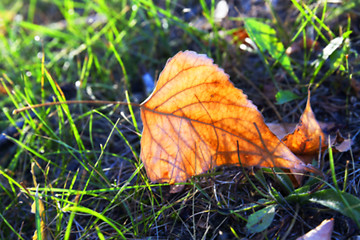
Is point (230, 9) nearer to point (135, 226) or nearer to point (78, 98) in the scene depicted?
point (78, 98)

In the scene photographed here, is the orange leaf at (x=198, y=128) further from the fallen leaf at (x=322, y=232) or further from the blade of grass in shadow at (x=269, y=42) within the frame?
the blade of grass in shadow at (x=269, y=42)

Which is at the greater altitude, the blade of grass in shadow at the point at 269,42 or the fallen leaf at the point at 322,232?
the blade of grass in shadow at the point at 269,42

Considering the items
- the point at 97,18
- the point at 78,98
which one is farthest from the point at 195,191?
the point at 97,18

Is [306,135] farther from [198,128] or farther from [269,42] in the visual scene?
[269,42]

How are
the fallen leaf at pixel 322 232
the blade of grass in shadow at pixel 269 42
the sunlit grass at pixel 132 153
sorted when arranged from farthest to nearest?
the blade of grass in shadow at pixel 269 42, the sunlit grass at pixel 132 153, the fallen leaf at pixel 322 232

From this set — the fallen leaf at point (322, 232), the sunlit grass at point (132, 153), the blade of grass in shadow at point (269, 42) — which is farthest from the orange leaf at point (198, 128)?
the blade of grass in shadow at point (269, 42)

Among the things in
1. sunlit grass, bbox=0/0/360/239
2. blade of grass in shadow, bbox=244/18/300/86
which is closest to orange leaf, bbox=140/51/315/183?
sunlit grass, bbox=0/0/360/239

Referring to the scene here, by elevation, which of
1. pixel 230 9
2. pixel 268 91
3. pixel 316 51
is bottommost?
pixel 268 91

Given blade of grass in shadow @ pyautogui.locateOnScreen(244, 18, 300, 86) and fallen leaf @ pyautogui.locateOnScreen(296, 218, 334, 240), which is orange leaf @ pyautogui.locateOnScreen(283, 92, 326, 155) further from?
blade of grass in shadow @ pyautogui.locateOnScreen(244, 18, 300, 86)
